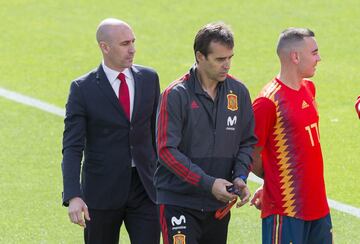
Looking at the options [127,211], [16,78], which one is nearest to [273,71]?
[16,78]

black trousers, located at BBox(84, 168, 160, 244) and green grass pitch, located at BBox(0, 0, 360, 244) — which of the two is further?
green grass pitch, located at BBox(0, 0, 360, 244)

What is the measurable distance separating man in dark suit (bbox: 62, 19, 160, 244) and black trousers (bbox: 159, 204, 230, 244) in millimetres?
704

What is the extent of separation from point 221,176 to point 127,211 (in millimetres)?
1122

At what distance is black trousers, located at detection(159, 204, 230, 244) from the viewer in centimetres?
800

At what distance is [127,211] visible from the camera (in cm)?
885

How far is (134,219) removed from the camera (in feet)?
28.9

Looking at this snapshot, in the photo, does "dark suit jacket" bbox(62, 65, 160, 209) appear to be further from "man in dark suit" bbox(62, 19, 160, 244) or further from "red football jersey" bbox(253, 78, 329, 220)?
"red football jersey" bbox(253, 78, 329, 220)

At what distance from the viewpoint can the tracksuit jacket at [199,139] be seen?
25.7 ft

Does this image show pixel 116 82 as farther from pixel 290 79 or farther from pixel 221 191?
pixel 221 191

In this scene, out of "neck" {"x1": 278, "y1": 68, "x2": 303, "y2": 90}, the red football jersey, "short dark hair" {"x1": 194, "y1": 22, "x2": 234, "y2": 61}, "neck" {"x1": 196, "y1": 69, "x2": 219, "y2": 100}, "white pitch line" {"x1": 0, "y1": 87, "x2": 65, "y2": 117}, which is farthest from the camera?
"white pitch line" {"x1": 0, "y1": 87, "x2": 65, "y2": 117}

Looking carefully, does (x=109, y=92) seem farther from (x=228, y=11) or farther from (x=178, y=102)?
(x=228, y=11)

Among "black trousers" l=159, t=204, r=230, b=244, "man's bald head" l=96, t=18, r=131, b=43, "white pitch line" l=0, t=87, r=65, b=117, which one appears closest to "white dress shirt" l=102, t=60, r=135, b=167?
"man's bald head" l=96, t=18, r=131, b=43

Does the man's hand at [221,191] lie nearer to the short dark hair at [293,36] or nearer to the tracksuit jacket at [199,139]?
the tracksuit jacket at [199,139]

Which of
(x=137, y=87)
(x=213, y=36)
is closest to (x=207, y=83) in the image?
(x=213, y=36)
